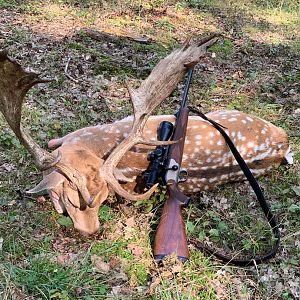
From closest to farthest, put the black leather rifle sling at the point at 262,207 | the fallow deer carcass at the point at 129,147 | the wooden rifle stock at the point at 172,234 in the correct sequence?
the wooden rifle stock at the point at 172,234 → the fallow deer carcass at the point at 129,147 → the black leather rifle sling at the point at 262,207

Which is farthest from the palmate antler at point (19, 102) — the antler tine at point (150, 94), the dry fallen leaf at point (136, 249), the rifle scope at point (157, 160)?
the rifle scope at point (157, 160)

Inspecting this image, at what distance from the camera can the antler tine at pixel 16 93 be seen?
4020mm

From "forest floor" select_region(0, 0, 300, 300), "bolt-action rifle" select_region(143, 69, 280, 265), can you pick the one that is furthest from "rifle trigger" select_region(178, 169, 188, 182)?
"forest floor" select_region(0, 0, 300, 300)

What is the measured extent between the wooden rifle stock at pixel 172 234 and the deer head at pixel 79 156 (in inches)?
10.3

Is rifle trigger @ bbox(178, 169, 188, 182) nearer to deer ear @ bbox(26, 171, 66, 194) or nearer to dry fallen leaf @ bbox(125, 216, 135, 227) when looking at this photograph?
dry fallen leaf @ bbox(125, 216, 135, 227)

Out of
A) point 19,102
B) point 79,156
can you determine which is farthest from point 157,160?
point 19,102

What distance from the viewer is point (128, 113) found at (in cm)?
718

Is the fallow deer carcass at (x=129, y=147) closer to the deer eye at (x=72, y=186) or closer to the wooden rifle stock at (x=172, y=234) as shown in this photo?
the deer eye at (x=72, y=186)

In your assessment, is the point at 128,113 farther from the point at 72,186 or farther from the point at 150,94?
the point at 72,186

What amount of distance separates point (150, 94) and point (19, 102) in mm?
1374

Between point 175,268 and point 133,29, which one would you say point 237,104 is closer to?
point 133,29

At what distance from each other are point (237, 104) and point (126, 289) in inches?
155

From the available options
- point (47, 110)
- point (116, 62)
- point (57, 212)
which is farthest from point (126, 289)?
point (116, 62)

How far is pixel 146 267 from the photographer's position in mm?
4652
